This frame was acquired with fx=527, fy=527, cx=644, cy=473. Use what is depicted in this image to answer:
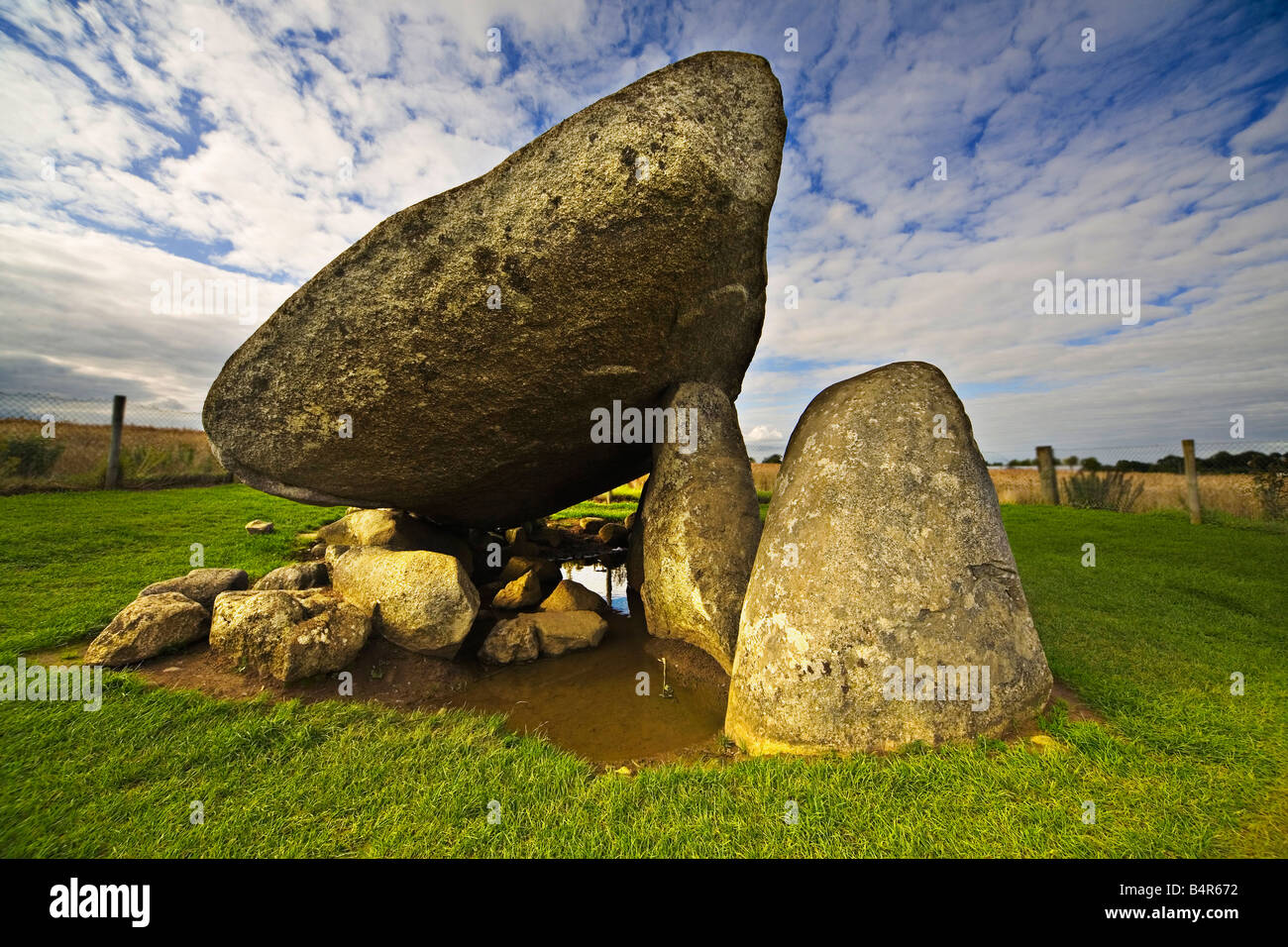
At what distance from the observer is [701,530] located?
514 cm

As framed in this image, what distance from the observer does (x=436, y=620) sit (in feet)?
16.3

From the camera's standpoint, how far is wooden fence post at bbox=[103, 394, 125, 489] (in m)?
13.4

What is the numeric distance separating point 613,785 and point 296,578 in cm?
455

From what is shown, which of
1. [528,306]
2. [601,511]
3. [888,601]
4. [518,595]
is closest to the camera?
[888,601]

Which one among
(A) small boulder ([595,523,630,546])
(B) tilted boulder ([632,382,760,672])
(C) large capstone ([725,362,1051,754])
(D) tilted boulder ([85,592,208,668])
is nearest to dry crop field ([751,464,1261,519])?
(A) small boulder ([595,523,630,546])

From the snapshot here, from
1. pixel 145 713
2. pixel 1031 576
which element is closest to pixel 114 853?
pixel 145 713

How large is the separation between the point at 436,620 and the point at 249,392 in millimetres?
2933

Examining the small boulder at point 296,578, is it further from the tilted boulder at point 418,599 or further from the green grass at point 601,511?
the green grass at point 601,511

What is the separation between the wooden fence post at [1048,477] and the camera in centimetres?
1642

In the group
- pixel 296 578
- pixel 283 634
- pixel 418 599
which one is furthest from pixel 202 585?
pixel 418 599

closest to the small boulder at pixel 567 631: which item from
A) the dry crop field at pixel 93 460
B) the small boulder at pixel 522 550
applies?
the small boulder at pixel 522 550

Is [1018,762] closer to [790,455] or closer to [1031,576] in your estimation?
[790,455]

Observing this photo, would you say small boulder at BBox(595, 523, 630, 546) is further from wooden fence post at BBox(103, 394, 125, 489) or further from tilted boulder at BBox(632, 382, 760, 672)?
wooden fence post at BBox(103, 394, 125, 489)

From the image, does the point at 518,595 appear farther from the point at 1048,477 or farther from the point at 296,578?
the point at 1048,477
